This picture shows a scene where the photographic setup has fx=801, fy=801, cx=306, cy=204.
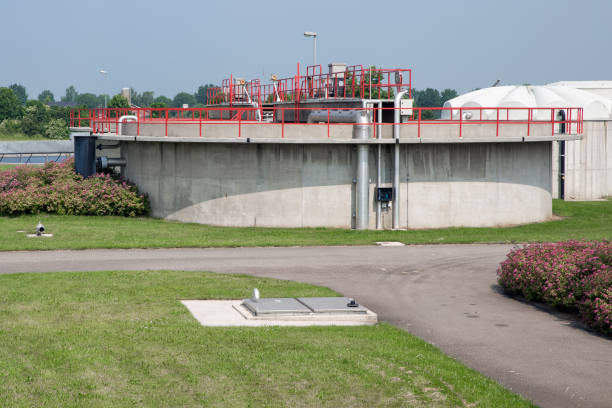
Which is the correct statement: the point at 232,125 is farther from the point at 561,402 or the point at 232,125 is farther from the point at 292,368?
the point at 561,402

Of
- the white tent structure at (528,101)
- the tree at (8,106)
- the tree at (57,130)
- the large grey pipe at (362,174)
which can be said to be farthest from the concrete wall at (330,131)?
the tree at (8,106)

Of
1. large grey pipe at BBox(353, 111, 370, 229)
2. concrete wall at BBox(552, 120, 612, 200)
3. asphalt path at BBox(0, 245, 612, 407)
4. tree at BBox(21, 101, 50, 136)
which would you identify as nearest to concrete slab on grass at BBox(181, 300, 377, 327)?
asphalt path at BBox(0, 245, 612, 407)

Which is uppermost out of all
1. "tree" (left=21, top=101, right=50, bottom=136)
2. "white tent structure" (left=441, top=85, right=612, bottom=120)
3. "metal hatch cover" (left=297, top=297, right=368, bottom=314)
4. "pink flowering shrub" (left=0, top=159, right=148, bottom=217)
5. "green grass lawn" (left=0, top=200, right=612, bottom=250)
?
"tree" (left=21, top=101, right=50, bottom=136)

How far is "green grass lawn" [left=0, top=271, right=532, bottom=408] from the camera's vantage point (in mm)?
10641

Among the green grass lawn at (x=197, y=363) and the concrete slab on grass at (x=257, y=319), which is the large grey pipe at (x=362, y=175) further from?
the green grass lawn at (x=197, y=363)

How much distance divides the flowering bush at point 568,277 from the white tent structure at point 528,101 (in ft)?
103

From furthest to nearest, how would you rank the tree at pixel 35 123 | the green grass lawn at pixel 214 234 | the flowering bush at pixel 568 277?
the tree at pixel 35 123
the green grass lawn at pixel 214 234
the flowering bush at pixel 568 277

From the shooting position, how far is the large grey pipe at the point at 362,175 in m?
29.6

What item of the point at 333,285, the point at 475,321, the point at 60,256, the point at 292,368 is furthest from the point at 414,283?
the point at 60,256

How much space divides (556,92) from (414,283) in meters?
39.3

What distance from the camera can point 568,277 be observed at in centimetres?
1727

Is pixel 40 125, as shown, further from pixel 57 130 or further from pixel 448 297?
pixel 448 297

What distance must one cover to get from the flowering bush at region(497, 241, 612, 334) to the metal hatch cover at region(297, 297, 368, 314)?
4.37m

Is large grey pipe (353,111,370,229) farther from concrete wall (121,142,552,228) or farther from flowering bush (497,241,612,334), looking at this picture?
flowering bush (497,241,612,334)
